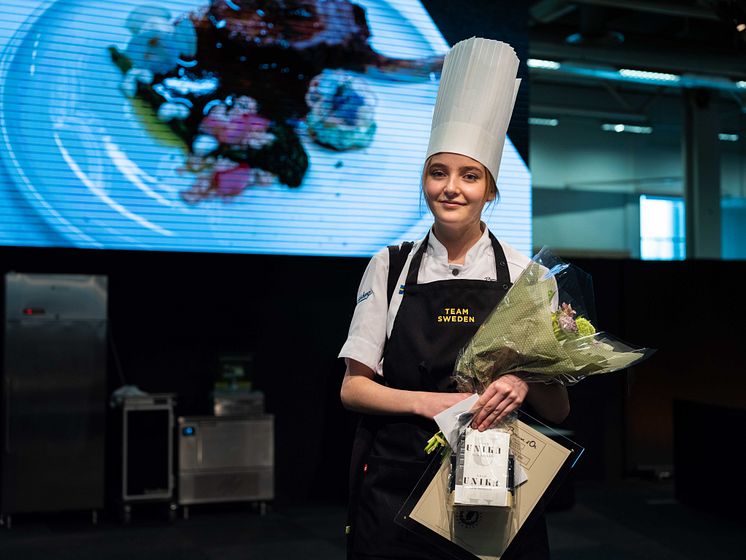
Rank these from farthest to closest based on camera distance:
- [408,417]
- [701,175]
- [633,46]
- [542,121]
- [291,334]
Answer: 1. [542,121]
2. [701,175]
3. [633,46]
4. [291,334]
5. [408,417]

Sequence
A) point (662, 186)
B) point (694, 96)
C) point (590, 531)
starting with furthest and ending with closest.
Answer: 1. point (662, 186)
2. point (694, 96)
3. point (590, 531)

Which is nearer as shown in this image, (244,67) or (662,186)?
(244,67)

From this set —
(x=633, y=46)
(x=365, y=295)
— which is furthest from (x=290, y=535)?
(x=633, y=46)

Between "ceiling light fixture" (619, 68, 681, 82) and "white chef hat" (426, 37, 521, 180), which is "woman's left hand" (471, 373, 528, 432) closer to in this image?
"white chef hat" (426, 37, 521, 180)

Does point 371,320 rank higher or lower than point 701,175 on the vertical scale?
lower

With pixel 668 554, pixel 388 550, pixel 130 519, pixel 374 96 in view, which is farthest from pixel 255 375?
pixel 388 550

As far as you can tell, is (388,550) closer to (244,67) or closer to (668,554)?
(668,554)

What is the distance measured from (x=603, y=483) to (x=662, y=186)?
28.7 ft

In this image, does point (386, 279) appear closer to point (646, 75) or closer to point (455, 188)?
point (455, 188)

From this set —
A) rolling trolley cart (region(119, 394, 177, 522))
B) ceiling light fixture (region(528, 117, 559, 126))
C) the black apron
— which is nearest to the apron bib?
the black apron

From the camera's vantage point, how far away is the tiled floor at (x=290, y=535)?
4.96 m

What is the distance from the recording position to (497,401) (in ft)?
4.69

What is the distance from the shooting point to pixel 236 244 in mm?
5973

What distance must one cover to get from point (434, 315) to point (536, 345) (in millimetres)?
215
